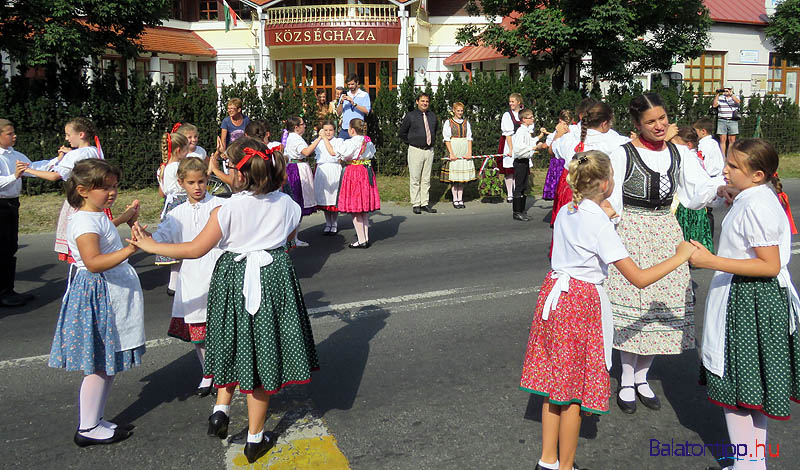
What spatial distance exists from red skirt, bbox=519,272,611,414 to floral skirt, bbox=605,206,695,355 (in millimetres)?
920

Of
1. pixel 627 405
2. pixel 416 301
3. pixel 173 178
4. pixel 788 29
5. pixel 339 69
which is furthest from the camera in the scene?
pixel 339 69

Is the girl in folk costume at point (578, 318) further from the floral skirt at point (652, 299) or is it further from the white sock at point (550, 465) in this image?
the floral skirt at point (652, 299)

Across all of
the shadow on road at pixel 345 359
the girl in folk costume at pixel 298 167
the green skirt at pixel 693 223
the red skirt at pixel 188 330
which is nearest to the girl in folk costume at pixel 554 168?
the green skirt at pixel 693 223

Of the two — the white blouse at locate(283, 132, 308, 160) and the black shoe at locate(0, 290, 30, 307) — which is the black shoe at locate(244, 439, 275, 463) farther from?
the white blouse at locate(283, 132, 308, 160)

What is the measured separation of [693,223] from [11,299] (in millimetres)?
6711

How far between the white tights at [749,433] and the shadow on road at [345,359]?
2.21 metres

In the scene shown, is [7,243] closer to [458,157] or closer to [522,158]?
[522,158]

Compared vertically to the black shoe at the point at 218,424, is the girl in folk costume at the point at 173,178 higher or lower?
higher

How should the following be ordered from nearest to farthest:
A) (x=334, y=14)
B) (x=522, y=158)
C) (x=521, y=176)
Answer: (x=521, y=176), (x=522, y=158), (x=334, y=14)

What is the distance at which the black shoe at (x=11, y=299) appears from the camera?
6.79 meters

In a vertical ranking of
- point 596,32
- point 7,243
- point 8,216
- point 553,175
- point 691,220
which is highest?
point 596,32

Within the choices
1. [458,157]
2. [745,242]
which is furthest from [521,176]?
[745,242]

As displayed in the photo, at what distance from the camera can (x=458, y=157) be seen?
12.9m

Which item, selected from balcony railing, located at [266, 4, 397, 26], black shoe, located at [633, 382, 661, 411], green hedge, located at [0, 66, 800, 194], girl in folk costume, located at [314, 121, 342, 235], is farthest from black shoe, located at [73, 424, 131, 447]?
balcony railing, located at [266, 4, 397, 26]
